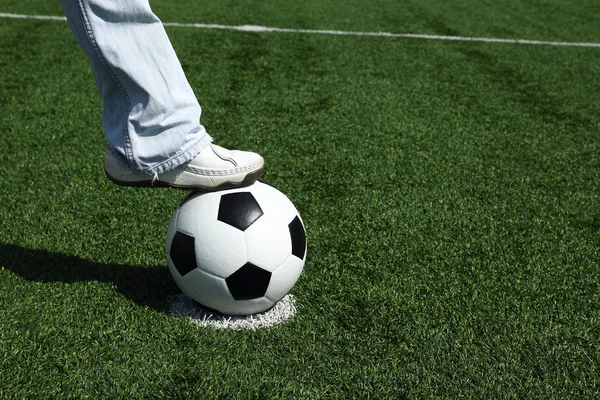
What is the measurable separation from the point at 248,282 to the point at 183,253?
254mm

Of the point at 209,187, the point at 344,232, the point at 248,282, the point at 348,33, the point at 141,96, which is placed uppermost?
the point at 141,96

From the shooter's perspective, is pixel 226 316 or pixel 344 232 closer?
pixel 226 316

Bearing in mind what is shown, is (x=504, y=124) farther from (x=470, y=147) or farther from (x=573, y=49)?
(x=573, y=49)

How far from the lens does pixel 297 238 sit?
7.09 feet

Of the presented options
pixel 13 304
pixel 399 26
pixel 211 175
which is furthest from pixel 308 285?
pixel 399 26

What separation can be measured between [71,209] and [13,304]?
2.68 feet

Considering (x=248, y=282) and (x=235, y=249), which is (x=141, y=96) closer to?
(x=235, y=249)

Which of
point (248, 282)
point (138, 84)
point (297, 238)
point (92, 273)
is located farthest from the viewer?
point (92, 273)

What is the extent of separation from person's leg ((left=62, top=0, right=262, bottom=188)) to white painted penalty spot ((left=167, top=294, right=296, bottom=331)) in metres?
0.47

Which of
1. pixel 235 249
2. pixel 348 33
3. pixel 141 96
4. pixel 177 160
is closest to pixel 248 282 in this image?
pixel 235 249

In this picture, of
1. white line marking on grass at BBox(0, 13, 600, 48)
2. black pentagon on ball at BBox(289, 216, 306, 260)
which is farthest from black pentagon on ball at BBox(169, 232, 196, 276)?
white line marking on grass at BBox(0, 13, 600, 48)

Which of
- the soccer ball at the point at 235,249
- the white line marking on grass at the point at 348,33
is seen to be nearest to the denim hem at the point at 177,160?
the soccer ball at the point at 235,249

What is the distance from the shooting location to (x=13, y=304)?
2184 millimetres

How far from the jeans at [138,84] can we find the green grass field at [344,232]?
619 millimetres
